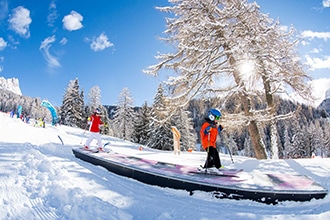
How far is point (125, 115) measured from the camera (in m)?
45.8

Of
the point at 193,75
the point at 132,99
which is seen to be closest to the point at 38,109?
the point at 132,99

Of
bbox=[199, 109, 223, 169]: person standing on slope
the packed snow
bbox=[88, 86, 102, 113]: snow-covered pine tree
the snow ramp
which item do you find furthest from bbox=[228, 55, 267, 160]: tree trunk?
bbox=[88, 86, 102, 113]: snow-covered pine tree

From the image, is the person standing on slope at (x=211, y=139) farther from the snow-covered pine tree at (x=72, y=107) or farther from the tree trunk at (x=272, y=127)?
the snow-covered pine tree at (x=72, y=107)

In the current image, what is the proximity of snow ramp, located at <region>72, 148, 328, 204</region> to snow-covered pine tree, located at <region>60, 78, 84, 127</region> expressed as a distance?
43.5m

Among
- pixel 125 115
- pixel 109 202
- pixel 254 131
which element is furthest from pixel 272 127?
pixel 125 115

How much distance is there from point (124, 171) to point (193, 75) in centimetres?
541

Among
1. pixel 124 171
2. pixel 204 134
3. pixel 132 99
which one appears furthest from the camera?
pixel 132 99

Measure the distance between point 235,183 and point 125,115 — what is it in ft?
138

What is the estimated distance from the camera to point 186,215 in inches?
159

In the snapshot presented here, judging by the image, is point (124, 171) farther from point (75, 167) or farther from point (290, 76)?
point (290, 76)

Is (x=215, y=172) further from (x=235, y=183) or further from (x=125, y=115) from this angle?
(x=125, y=115)

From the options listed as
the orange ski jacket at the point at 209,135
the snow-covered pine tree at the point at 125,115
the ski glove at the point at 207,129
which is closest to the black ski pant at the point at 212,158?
the orange ski jacket at the point at 209,135

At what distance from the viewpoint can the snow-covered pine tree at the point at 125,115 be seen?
4547 cm

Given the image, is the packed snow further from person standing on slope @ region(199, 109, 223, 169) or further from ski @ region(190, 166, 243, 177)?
person standing on slope @ region(199, 109, 223, 169)
